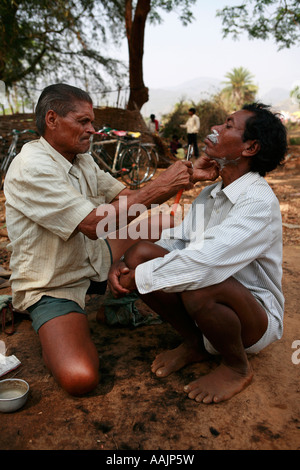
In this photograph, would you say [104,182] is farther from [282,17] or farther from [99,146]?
[282,17]

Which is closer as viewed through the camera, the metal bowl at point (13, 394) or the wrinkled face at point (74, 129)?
the metal bowl at point (13, 394)

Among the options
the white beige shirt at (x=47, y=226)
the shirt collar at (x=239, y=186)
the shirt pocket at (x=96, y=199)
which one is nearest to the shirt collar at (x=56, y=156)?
the white beige shirt at (x=47, y=226)

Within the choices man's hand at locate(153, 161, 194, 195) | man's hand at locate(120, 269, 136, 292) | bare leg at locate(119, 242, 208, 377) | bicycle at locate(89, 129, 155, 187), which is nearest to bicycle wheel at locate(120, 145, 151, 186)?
bicycle at locate(89, 129, 155, 187)

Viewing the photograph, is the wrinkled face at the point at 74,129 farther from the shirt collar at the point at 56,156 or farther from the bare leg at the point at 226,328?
the bare leg at the point at 226,328

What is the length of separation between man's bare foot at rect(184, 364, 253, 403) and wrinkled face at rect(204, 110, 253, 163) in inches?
45.4

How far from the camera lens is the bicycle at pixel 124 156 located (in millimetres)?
8211

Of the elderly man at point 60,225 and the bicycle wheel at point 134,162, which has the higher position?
the elderly man at point 60,225

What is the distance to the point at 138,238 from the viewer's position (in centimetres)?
308

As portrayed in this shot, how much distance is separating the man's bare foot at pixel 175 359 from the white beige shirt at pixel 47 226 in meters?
0.60

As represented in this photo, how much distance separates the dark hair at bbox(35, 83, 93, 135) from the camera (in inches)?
87.3

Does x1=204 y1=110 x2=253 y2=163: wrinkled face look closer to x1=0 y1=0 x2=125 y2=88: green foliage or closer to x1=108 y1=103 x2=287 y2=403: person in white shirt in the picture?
x1=108 y1=103 x2=287 y2=403: person in white shirt

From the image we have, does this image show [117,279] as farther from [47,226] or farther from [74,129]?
[74,129]

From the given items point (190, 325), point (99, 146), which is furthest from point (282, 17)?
point (190, 325)

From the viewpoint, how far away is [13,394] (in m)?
1.90
